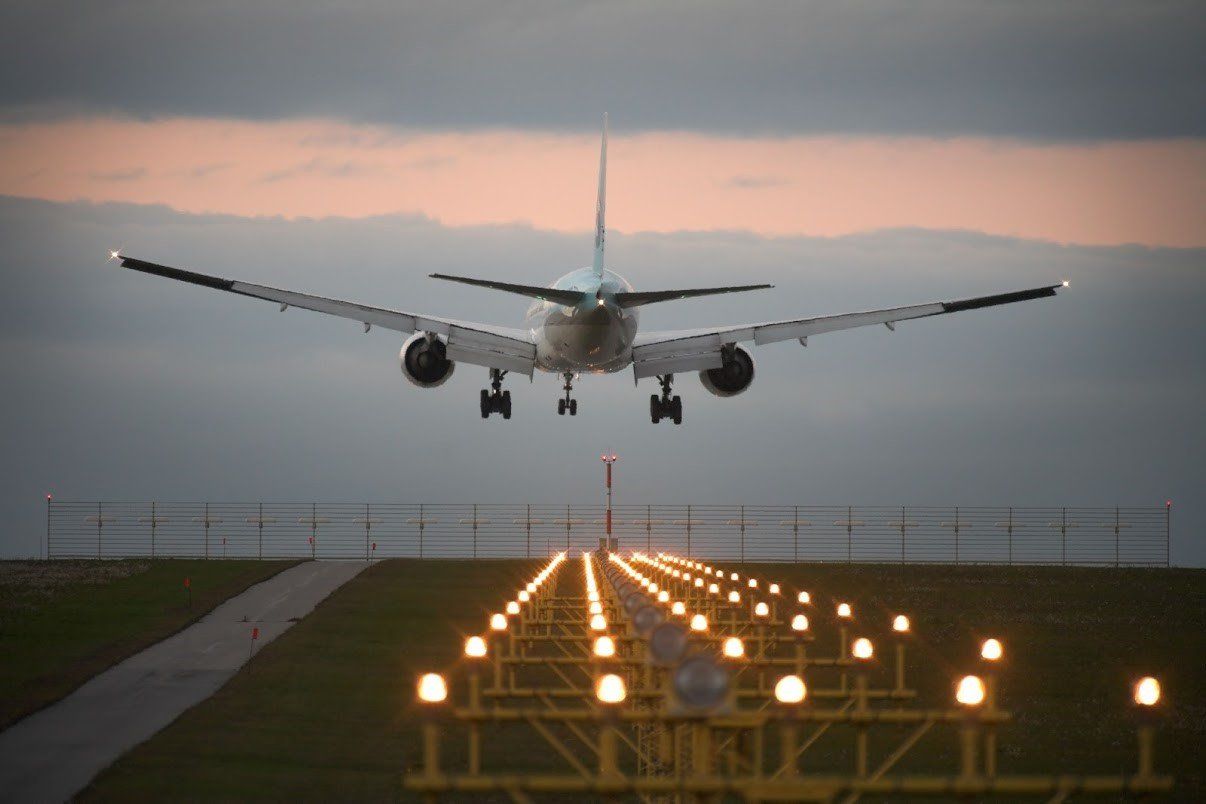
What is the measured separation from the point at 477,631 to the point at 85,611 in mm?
16779

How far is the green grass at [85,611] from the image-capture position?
50.7 metres

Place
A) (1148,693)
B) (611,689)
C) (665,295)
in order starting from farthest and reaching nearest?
1. (665,295)
2. (611,689)
3. (1148,693)

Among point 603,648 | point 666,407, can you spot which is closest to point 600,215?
point 666,407

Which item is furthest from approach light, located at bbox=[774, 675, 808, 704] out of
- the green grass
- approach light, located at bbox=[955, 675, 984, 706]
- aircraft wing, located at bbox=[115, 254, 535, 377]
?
aircraft wing, located at bbox=[115, 254, 535, 377]

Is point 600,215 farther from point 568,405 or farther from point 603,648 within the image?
point 603,648

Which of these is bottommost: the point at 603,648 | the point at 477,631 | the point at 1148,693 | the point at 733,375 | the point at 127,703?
the point at 127,703

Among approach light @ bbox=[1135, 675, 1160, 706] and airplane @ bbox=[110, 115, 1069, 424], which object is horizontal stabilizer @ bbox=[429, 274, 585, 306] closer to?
airplane @ bbox=[110, 115, 1069, 424]

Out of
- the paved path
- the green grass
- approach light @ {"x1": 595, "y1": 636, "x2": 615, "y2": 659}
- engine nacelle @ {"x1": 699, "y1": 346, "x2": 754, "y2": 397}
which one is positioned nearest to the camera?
approach light @ {"x1": 595, "y1": 636, "x2": 615, "y2": 659}

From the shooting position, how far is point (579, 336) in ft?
208

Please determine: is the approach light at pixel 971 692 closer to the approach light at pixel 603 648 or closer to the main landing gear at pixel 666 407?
the approach light at pixel 603 648

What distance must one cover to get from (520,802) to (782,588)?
64.6m

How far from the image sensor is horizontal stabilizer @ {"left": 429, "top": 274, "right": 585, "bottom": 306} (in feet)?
173

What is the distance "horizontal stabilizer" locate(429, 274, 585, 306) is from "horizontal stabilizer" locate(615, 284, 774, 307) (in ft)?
4.87

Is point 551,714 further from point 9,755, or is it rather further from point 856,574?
point 856,574
